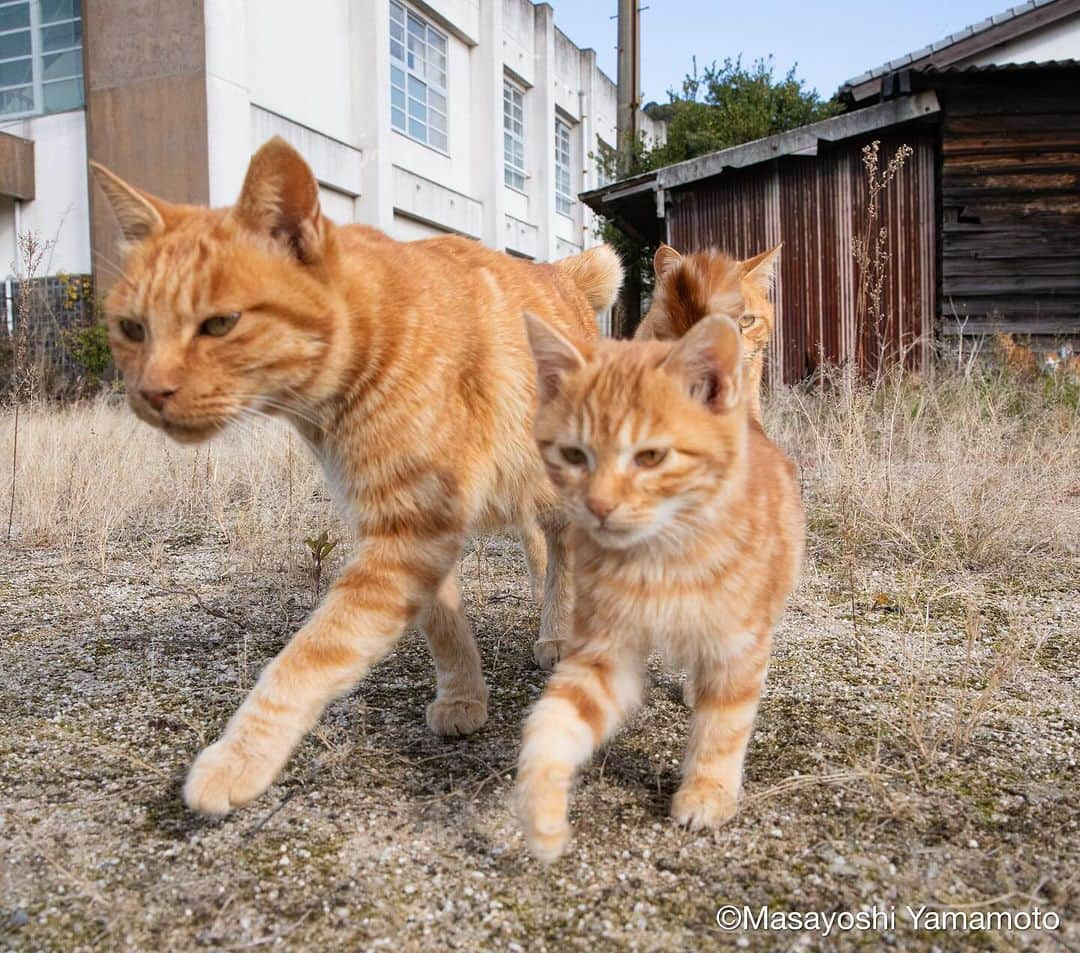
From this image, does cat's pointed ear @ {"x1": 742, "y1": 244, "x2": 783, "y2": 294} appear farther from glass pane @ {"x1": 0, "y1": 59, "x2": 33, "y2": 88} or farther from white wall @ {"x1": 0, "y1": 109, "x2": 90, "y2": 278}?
glass pane @ {"x1": 0, "y1": 59, "x2": 33, "y2": 88}

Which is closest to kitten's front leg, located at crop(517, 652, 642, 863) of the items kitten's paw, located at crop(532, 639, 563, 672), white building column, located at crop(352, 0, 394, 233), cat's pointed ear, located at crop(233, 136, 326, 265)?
kitten's paw, located at crop(532, 639, 563, 672)

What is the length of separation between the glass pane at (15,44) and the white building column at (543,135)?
36.5 feet

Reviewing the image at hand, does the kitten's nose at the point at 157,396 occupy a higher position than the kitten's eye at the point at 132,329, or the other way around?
the kitten's eye at the point at 132,329

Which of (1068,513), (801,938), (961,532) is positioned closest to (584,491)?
(801,938)

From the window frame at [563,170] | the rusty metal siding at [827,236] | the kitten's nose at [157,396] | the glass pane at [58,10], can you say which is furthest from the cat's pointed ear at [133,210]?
the window frame at [563,170]

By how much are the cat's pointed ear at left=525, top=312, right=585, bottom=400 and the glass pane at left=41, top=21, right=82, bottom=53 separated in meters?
14.1

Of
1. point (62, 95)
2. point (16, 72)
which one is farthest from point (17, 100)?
point (62, 95)

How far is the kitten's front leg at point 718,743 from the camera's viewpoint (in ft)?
5.97

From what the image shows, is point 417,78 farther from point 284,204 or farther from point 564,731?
point 564,731

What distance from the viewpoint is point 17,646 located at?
10.0 ft

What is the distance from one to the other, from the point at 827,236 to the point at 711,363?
9.52m

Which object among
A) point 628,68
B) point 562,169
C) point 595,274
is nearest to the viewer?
point 595,274

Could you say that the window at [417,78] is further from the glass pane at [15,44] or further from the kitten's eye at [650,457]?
the kitten's eye at [650,457]

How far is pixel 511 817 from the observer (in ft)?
6.15
